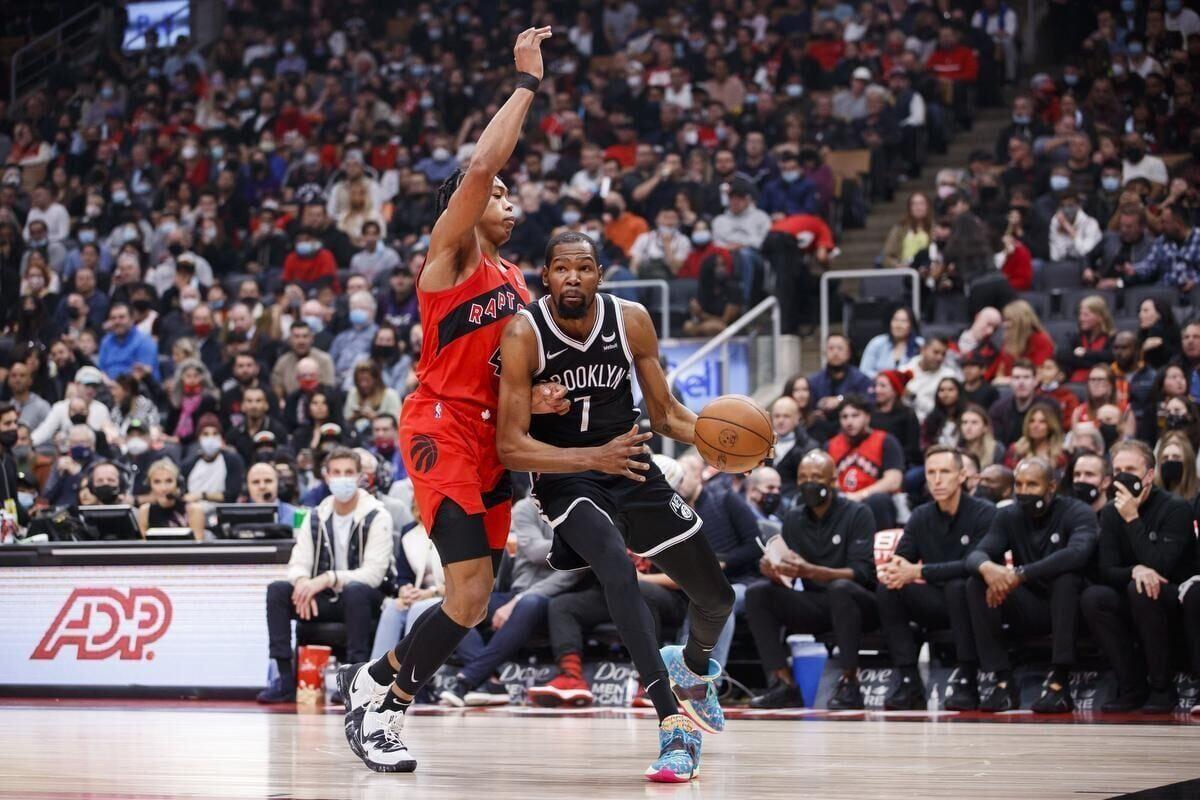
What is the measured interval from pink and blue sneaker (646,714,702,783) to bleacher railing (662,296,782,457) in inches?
291

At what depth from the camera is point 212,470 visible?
13297mm

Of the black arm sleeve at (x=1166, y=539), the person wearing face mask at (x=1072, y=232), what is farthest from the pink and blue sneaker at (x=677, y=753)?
the person wearing face mask at (x=1072, y=232)

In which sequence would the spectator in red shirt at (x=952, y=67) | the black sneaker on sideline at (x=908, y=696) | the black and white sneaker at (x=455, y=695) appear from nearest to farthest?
the black sneaker on sideline at (x=908, y=696) < the black and white sneaker at (x=455, y=695) < the spectator in red shirt at (x=952, y=67)

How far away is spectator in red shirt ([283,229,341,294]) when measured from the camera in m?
17.1

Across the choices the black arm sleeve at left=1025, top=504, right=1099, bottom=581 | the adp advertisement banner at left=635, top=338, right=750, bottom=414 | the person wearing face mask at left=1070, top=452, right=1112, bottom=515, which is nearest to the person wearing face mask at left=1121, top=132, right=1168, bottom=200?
the adp advertisement banner at left=635, top=338, right=750, bottom=414

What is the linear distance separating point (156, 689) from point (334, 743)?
403cm

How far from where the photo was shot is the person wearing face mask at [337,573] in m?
9.93

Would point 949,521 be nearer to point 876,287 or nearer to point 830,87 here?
point 876,287

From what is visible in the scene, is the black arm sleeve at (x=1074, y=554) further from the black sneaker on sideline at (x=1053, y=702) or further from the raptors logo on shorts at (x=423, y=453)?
the raptors logo on shorts at (x=423, y=453)

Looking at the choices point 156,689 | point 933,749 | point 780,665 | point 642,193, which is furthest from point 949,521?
point 642,193

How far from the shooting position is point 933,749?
6.04 m

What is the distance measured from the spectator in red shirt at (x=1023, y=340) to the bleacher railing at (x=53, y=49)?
16621mm

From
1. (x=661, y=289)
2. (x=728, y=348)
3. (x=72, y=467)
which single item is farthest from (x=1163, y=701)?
(x=72, y=467)

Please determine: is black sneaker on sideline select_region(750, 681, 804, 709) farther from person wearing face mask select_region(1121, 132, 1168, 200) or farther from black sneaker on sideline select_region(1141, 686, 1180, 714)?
person wearing face mask select_region(1121, 132, 1168, 200)
